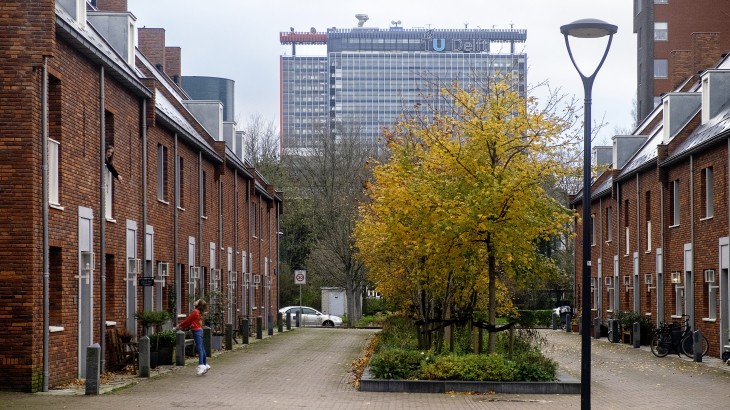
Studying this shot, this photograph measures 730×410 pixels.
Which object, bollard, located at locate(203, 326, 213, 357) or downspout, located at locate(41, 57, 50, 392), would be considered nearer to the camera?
downspout, located at locate(41, 57, 50, 392)

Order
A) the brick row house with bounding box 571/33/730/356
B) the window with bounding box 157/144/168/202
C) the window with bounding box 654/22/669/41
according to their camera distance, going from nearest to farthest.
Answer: the window with bounding box 157/144/168/202 < the brick row house with bounding box 571/33/730/356 < the window with bounding box 654/22/669/41

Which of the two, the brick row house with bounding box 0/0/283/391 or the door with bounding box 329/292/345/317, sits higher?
the brick row house with bounding box 0/0/283/391

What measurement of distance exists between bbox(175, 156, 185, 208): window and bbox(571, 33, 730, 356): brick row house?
39.5 feet

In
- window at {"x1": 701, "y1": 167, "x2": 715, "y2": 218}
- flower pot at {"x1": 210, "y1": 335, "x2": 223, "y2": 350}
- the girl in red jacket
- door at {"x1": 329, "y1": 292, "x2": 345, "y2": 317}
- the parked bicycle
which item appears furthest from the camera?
door at {"x1": 329, "y1": 292, "x2": 345, "y2": 317}

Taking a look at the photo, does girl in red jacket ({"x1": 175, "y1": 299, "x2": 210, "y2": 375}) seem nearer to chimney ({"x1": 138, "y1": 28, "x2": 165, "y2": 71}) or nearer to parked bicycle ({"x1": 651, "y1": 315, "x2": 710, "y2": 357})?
parked bicycle ({"x1": 651, "y1": 315, "x2": 710, "y2": 357})

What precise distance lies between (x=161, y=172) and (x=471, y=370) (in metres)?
11.4

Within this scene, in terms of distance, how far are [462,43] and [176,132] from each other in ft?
439

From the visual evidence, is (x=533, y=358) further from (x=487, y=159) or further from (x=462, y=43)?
(x=462, y=43)

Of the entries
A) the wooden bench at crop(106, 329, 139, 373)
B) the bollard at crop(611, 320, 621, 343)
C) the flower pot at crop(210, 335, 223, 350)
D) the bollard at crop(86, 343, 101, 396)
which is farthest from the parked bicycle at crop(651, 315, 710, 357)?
the bollard at crop(86, 343, 101, 396)

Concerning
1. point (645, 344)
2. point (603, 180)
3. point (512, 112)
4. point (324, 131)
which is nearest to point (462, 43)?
point (324, 131)

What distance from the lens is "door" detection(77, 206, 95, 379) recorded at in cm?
1669

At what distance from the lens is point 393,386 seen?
15867 mm

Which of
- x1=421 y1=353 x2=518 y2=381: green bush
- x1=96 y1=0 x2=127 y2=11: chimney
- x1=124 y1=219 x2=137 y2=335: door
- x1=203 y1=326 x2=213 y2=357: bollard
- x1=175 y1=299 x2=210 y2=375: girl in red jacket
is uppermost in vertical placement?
x1=96 y1=0 x2=127 y2=11: chimney

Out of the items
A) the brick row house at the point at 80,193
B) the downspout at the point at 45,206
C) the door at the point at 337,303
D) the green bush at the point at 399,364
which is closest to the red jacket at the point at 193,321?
the brick row house at the point at 80,193
